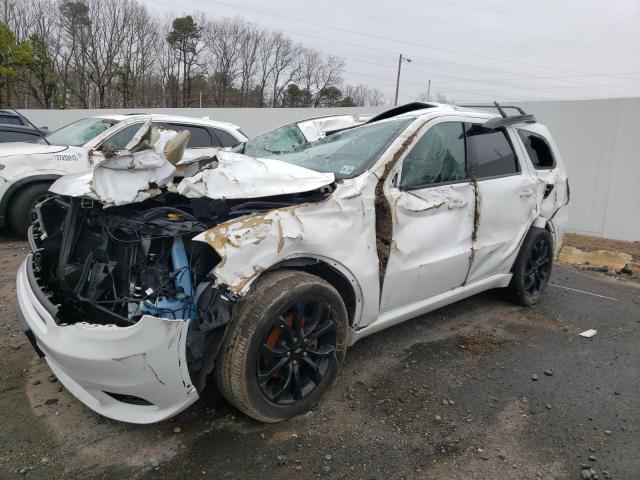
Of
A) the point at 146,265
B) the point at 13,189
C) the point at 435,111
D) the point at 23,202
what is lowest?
the point at 23,202

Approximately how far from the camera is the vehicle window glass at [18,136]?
784 cm

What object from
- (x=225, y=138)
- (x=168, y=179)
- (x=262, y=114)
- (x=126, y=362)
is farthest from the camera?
(x=262, y=114)

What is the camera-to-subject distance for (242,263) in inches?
92.4

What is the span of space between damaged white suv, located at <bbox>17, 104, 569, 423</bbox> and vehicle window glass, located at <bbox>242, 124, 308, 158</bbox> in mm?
955

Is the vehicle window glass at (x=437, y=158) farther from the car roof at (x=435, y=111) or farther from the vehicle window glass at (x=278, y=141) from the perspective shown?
the vehicle window glass at (x=278, y=141)

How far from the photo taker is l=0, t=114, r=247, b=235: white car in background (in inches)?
237

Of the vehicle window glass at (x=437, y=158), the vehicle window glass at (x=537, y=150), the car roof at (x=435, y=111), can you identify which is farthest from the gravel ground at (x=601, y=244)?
the vehicle window glass at (x=437, y=158)

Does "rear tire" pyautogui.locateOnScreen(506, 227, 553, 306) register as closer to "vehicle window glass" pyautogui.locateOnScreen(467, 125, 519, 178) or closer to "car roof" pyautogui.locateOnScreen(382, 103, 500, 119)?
"vehicle window glass" pyautogui.locateOnScreen(467, 125, 519, 178)

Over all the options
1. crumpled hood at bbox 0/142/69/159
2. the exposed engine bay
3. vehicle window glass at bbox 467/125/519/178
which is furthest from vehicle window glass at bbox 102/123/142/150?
vehicle window glass at bbox 467/125/519/178

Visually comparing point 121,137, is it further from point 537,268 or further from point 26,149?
point 537,268

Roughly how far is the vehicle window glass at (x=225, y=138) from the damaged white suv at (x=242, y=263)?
13.5ft

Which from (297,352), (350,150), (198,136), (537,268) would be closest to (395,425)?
(297,352)

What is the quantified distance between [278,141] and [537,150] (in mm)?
2503

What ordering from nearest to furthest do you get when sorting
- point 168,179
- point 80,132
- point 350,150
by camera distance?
point 168,179 < point 350,150 < point 80,132
